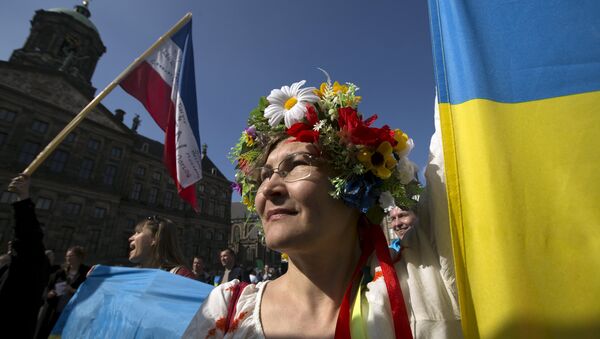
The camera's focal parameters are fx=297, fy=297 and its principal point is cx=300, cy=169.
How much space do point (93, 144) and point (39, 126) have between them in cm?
478

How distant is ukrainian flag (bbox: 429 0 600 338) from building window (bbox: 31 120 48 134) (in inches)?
1474

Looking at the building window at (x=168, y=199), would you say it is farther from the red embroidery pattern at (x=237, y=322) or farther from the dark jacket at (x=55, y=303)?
the red embroidery pattern at (x=237, y=322)

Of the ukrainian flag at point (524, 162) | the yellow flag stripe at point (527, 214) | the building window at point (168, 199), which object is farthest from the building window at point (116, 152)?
the yellow flag stripe at point (527, 214)

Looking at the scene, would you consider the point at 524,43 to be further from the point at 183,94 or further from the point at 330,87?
the point at 183,94

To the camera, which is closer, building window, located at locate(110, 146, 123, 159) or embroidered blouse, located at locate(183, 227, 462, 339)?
embroidered blouse, located at locate(183, 227, 462, 339)

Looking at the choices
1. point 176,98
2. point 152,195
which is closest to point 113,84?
point 176,98

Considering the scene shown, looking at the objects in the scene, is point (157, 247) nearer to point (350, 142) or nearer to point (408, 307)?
point (350, 142)

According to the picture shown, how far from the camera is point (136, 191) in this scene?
1447 inches

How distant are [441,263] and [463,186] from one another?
0.36 meters

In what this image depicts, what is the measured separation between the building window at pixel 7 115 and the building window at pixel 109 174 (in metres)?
8.88

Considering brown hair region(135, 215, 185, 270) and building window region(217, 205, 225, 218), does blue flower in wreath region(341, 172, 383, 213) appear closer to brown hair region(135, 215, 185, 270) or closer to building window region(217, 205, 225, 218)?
brown hair region(135, 215, 185, 270)

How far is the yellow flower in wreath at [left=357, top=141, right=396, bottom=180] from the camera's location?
1492mm

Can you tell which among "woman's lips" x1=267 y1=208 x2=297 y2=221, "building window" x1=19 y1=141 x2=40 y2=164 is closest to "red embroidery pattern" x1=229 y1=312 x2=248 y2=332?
"woman's lips" x1=267 y1=208 x2=297 y2=221

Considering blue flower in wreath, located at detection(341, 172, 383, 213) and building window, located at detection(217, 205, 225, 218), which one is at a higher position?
building window, located at detection(217, 205, 225, 218)
